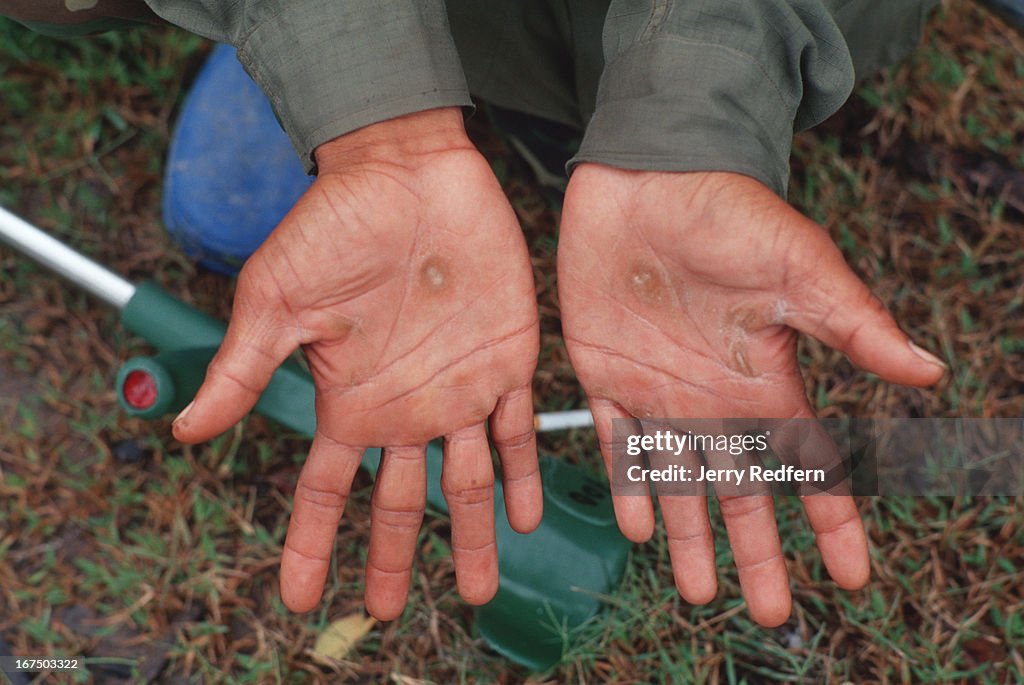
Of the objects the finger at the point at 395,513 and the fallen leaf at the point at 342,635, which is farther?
the fallen leaf at the point at 342,635

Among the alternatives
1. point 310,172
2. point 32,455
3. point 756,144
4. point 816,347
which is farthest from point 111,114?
point 816,347

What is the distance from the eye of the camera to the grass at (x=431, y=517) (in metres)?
1.71

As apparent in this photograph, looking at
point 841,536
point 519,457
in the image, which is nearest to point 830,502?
point 841,536

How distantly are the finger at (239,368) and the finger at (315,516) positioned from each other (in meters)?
A: 0.14

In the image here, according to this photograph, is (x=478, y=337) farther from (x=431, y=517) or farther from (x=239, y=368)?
(x=431, y=517)

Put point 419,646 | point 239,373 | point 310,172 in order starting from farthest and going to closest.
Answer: point 419,646
point 310,172
point 239,373

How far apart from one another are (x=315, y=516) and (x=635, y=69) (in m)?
0.82

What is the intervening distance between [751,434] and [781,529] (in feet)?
1.50

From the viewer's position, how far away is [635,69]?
1.37 meters

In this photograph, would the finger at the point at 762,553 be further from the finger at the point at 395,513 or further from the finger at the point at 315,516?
the finger at the point at 315,516

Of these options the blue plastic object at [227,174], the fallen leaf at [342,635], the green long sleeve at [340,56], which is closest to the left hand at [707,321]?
the green long sleeve at [340,56]

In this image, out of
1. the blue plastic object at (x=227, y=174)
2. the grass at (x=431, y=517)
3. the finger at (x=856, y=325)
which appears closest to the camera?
the finger at (x=856, y=325)

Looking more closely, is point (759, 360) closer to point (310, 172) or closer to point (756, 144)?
point (756, 144)

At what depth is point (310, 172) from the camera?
1.46 m
